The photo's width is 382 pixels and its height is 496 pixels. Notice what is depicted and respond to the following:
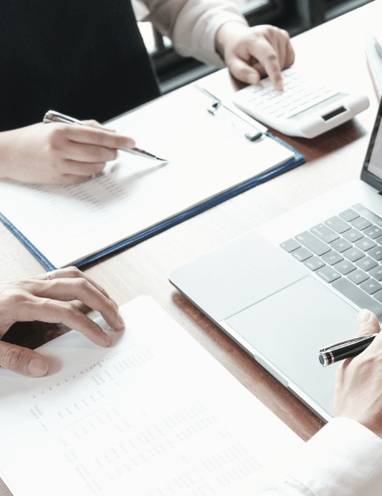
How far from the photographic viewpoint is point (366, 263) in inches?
26.7

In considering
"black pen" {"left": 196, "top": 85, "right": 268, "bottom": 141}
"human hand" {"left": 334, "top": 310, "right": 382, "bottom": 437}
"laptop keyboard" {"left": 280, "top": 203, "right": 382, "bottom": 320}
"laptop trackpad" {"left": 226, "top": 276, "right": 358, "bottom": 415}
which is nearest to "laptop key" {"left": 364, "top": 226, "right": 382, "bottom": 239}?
"laptop keyboard" {"left": 280, "top": 203, "right": 382, "bottom": 320}

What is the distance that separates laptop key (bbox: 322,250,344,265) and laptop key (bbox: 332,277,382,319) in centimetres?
3

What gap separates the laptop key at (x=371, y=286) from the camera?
25.5 inches

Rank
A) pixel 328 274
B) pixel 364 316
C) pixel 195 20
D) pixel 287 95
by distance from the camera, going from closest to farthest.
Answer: pixel 364 316 < pixel 328 274 < pixel 287 95 < pixel 195 20

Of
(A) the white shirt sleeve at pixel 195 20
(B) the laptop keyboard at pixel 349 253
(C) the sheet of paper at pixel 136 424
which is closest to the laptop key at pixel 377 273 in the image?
(B) the laptop keyboard at pixel 349 253

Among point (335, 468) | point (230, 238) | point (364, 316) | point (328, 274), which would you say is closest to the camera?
point (335, 468)

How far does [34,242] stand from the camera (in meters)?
0.83

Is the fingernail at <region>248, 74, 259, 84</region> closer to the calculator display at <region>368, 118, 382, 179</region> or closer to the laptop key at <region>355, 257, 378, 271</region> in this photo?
the calculator display at <region>368, 118, 382, 179</region>

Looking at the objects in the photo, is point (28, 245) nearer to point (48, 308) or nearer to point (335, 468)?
point (48, 308)

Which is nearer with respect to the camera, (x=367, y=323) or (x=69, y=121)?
(x=367, y=323)

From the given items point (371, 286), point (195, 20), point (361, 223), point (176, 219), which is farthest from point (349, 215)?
point (195, 20)

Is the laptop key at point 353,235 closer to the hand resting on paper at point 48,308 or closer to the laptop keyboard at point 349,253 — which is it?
the laptop keyboard at point 349,253

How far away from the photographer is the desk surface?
600 mm

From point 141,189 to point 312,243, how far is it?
31 centimetres
